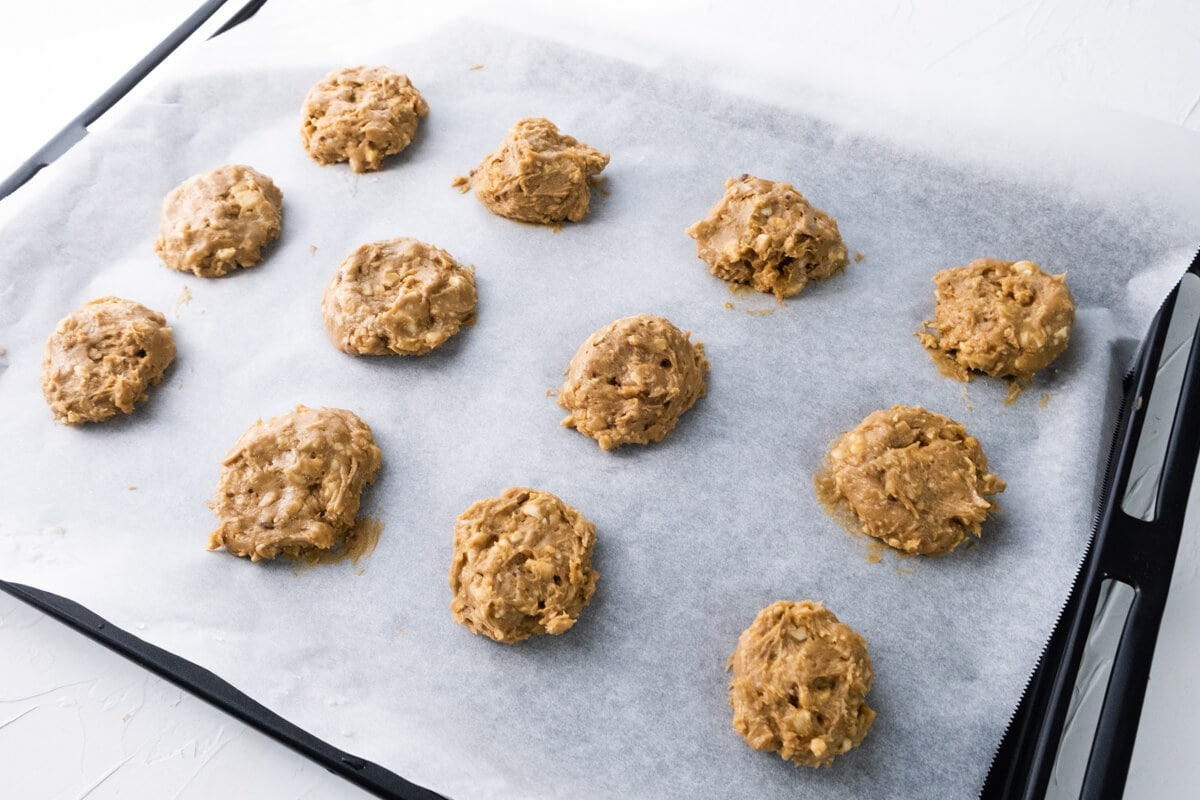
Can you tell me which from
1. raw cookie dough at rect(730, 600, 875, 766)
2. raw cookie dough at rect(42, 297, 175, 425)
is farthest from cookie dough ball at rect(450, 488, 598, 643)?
raw cookie dough at rect(42, 297, 175, 425)

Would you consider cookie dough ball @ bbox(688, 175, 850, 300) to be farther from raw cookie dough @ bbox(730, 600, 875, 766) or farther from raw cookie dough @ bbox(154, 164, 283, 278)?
raw cookie dough @ bbox(154, 164, 283, 278)

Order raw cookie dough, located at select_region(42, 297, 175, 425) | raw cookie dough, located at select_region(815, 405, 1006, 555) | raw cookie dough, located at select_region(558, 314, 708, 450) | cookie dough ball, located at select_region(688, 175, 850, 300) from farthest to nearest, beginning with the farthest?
cookie dough ball, located at select_region(688, 175, 850, 300) < raw cookie dough, located at select_region(42, 297, 175, 425) < raw cookie dough, located at select_region(558, 314, 708, 450) < raw cookie dough, located at select_region(815, 405, 1006, 555)

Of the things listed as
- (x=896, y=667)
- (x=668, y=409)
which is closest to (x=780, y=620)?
(x=896, y=667)

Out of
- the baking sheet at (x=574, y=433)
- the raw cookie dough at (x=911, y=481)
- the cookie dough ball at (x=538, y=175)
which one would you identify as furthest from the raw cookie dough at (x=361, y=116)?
the raw cookie dough at (x=911, y=481)

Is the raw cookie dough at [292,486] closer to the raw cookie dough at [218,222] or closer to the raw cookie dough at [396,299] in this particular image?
the raw cookie dough at [396,299]

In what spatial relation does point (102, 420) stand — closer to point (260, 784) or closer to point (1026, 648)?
point (260, 784)

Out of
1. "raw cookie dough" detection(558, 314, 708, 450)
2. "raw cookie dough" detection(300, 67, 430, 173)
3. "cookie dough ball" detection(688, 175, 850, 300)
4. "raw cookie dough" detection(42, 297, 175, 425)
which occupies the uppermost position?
"raw cookie dough" detection(300, 67, 430, 173)
